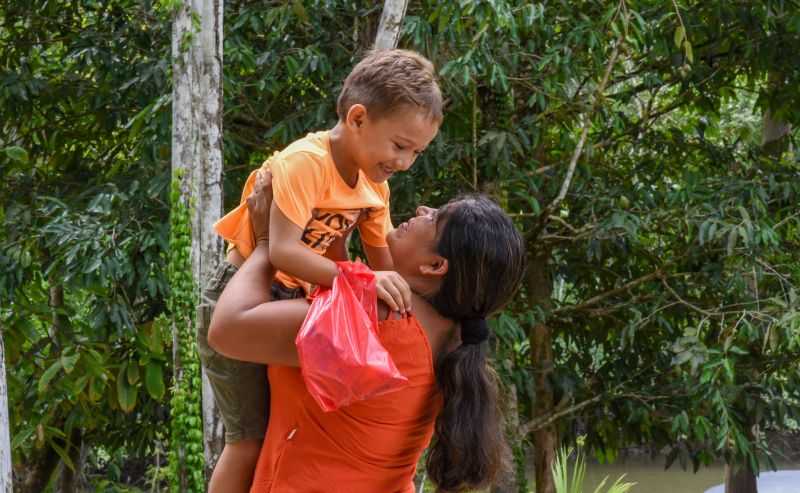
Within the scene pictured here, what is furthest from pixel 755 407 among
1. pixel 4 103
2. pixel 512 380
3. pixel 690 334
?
pixel 4 103

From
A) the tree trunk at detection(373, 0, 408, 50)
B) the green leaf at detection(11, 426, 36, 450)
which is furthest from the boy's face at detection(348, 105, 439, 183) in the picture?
the green leaf at detection(11, 426, 36, 450)

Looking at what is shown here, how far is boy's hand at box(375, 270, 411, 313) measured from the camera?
5.33ft

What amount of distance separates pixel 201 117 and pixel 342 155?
2148 mm

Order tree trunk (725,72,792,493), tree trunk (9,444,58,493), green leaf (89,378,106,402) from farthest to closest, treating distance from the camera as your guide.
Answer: tree trunk (9,444,58,493), tree trunk (725,72,792,493), green leaf (89,378,106,402)

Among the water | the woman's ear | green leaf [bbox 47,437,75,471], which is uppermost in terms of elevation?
the woman's ear

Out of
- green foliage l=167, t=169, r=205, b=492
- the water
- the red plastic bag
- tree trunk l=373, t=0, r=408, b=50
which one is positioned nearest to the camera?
the red plastic bag

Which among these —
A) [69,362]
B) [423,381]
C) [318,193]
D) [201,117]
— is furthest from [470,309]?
[69,362]

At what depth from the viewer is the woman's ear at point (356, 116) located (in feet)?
6.30

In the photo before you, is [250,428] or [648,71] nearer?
[250,428]

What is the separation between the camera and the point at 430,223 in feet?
5.73

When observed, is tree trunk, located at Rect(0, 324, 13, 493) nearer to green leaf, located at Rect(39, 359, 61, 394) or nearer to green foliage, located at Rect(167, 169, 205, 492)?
green foliage, located at Rect(167, 169, 205, 492)

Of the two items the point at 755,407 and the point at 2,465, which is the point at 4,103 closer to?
the point at 2,465

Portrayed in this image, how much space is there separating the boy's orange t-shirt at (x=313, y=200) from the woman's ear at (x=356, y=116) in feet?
0.25

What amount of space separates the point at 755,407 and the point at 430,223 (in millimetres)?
4214
